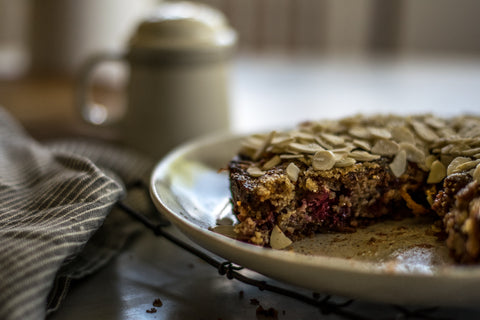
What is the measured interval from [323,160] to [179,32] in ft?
1.99

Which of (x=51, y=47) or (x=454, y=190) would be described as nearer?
(x=454, y=190)

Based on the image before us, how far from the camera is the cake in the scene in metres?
0.85

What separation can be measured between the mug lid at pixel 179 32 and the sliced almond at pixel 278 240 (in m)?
0.64

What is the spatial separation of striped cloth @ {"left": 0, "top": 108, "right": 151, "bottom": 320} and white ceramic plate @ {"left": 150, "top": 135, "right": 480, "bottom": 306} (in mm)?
116

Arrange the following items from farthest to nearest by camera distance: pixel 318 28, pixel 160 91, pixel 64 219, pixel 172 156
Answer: pixel 318 28, pixel 160 91, pixel 172 156, pixel 64 219

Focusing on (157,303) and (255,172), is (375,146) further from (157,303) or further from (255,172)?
(157,303)

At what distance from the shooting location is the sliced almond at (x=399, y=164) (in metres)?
0.95

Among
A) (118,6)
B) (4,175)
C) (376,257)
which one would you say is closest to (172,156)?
(4,175)

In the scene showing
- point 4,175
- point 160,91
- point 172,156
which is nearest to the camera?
point 4,175

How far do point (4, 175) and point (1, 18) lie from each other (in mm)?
3496

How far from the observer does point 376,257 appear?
2.72 feet

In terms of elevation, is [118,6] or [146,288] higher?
[118,6]

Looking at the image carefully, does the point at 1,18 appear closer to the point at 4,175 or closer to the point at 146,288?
the point at 4,175

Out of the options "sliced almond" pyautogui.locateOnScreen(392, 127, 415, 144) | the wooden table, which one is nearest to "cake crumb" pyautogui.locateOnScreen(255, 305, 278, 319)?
the wooden table
